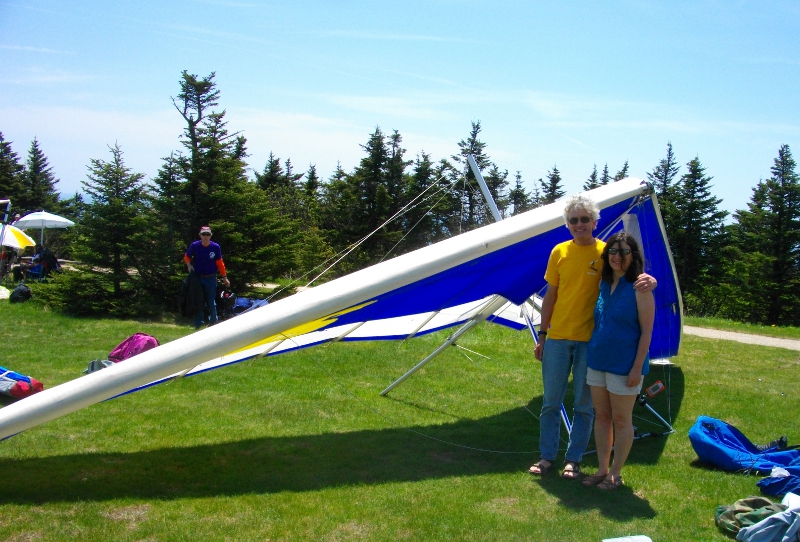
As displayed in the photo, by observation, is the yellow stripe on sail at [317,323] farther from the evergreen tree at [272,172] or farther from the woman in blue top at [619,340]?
the evergreen tree at [272,172]

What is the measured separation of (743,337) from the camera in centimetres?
1013

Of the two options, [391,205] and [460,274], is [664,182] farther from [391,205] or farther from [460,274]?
[460,274]

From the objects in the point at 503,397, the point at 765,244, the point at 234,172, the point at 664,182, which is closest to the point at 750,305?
the point at 765,244

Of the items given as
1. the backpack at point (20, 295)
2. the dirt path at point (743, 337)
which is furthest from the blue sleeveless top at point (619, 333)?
the backpack at point (20, 295)

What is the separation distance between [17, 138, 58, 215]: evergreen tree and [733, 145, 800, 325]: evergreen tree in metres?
35.7

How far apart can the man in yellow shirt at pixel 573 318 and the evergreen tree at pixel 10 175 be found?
35700mm

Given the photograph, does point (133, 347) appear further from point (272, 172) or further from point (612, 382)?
point (272, 172)

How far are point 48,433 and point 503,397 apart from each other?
373 cm

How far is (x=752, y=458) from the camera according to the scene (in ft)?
13.6

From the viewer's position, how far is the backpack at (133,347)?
7109 millimetres

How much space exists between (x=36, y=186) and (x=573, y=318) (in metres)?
41.0

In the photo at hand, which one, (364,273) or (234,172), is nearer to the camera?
(364,273)

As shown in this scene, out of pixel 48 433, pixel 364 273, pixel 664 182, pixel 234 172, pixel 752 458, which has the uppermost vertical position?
pixel 664 182

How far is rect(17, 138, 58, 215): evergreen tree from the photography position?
3575 centimetres
